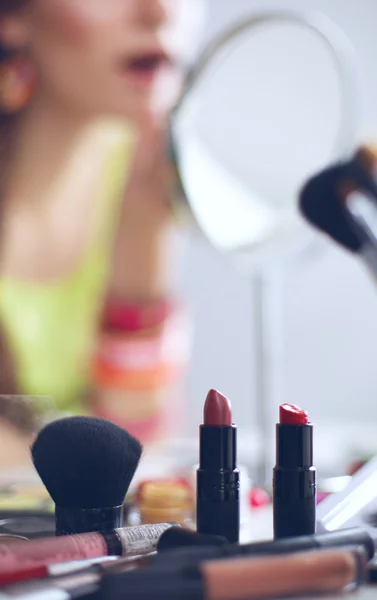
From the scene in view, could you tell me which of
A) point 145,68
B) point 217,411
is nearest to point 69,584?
point 217,411

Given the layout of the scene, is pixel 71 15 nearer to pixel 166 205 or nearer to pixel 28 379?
pixel 166 205

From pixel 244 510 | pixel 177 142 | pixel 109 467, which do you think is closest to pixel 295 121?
pixel 177 142

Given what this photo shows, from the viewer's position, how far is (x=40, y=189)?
1214 mm

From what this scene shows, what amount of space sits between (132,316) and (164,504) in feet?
2.21

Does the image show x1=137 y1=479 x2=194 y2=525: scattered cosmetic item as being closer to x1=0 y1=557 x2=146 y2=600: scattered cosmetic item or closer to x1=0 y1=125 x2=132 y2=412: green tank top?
x1=0 y1=557 x2=146 y2=600: scattered cosmetic item

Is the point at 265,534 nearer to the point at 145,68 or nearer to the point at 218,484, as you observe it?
the point at 218,484

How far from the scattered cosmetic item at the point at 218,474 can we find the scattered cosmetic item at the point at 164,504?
14 cm

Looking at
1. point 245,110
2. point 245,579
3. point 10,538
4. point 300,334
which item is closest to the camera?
point 245,579

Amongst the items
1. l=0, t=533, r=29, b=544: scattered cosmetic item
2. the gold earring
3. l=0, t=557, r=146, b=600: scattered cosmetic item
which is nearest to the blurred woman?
the gold earring

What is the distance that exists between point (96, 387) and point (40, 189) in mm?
304

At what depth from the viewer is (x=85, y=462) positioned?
16.3 inches

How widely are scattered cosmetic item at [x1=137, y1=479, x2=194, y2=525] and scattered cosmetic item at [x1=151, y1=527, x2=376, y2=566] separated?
17 cm

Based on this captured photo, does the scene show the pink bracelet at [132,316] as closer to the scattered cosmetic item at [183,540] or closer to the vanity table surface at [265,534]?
the vanity table surface at [265,534]

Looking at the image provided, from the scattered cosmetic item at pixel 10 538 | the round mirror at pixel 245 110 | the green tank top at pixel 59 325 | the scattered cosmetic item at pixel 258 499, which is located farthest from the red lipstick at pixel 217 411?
the green tank top at pixel 59 325
